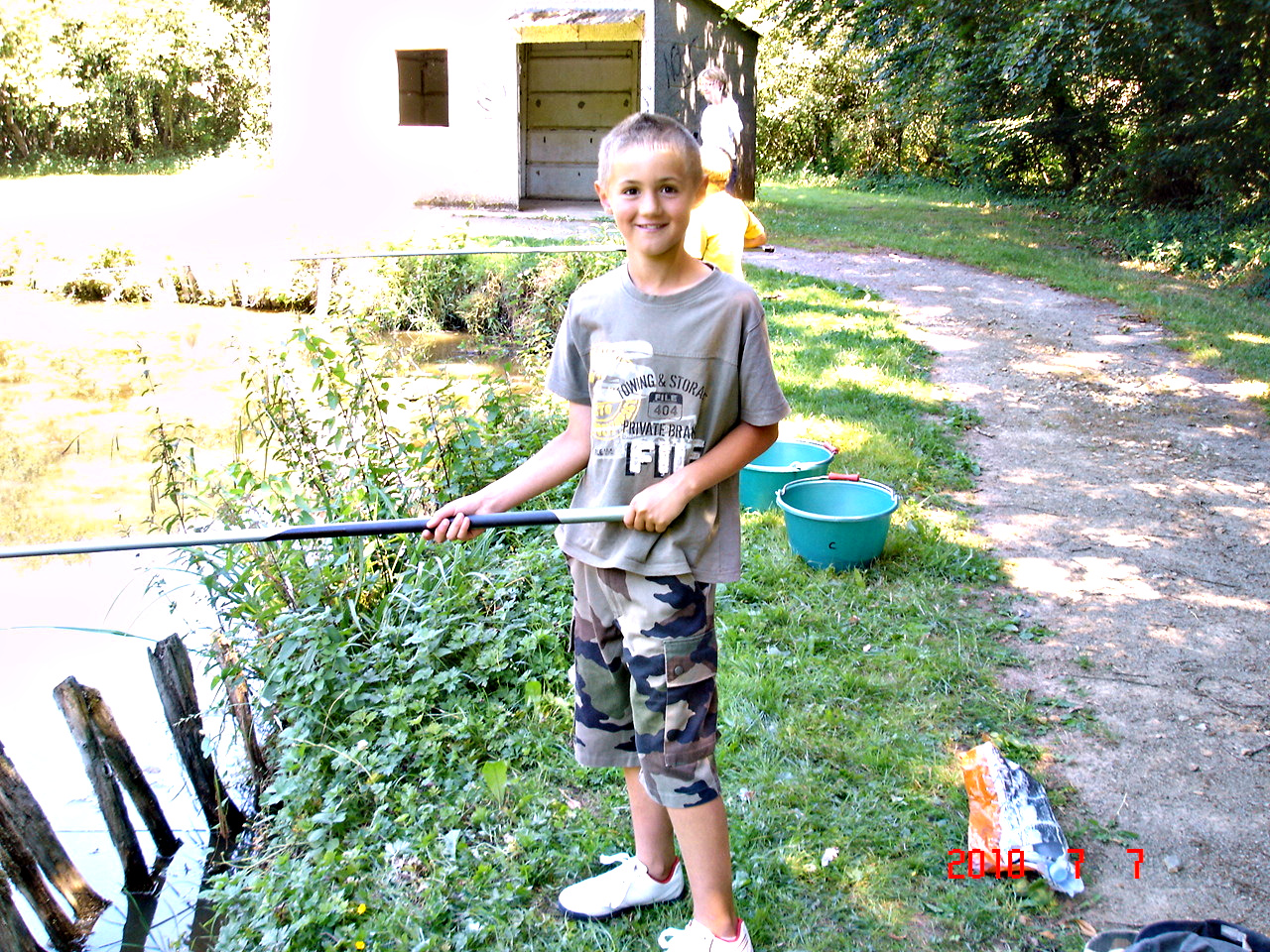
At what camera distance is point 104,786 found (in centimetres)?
317

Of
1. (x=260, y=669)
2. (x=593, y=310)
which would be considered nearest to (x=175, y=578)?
(x=260, y=669)

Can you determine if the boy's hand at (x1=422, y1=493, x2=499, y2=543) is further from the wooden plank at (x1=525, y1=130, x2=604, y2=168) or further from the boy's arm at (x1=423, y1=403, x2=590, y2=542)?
the wooden plank at (x1=525, y1=130, x2=604, y2=168)

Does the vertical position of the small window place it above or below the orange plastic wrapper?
above

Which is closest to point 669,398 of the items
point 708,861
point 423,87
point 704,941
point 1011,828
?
point 708,861

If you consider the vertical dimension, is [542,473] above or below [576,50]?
below

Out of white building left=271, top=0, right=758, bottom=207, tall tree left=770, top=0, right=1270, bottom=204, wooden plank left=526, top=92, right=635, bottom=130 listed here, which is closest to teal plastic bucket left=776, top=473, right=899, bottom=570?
tall tree left=770, top=0, right=1270, bottom=204

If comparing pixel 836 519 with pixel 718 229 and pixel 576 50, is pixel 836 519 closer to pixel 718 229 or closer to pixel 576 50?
pixel 718 229

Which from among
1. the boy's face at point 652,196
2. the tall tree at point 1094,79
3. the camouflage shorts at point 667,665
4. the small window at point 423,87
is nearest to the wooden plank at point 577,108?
the small window at point 423,87

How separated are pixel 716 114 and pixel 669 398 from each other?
7787mm

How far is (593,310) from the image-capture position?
2104 mm

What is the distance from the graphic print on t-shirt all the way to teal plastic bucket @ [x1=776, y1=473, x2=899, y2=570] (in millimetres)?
2017

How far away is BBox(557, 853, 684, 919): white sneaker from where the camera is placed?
8.00ft

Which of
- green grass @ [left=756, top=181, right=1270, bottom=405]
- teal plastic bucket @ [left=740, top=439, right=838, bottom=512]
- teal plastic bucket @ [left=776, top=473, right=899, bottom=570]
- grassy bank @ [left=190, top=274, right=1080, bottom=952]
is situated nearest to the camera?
grassy bank @ [left=190, top=274, right=1080, bottom=952]

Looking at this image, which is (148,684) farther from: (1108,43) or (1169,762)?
(1108,43)
